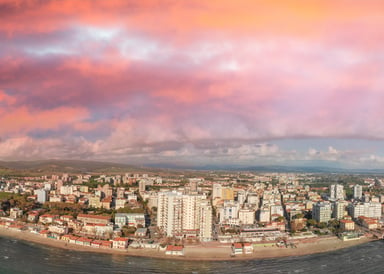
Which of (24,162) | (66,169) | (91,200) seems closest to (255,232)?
(91,200)

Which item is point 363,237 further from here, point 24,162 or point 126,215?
point 24,162

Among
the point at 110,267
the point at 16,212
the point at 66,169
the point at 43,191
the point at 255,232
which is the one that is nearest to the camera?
the point at 110,267

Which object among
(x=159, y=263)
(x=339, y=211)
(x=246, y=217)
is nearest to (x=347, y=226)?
(x=339, y=211)

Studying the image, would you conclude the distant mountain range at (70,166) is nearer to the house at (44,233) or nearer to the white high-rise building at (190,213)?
the house at (44,233)

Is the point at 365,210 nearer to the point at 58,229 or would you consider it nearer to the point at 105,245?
the point at 105,245

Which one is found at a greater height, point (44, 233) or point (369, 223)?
point (369, 223)

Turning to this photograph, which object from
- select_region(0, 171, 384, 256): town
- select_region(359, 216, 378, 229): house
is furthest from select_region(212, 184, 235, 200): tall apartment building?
select_region(359, 216, 378, 229): house

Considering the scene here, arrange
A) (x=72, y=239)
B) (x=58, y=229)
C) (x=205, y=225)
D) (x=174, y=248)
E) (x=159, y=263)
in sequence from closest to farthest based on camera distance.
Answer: (x=159, y=263) < (x=174, y=248) < (x=72, y=239) < (x=205, y=225) < (x=58, y=229)

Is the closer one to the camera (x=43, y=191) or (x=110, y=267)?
(x=110, y=267)
